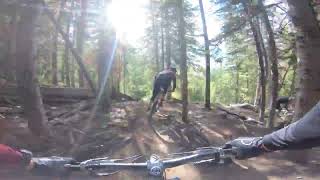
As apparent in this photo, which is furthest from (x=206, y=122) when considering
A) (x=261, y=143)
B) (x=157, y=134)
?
(x=261, y=143)

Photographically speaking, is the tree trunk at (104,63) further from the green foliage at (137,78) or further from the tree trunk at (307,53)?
the green foliage at (137,78)

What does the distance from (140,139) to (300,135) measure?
10252mm

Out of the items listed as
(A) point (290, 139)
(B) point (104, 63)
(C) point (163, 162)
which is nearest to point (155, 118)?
(B) point (104, 63)

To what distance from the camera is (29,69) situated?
38.5 ft

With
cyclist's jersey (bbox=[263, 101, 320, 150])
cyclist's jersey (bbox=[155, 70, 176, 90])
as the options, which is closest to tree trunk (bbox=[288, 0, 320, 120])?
cyclist's jersey (bbox=[155, 70, 176, 90])

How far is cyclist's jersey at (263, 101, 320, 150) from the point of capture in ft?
8.78

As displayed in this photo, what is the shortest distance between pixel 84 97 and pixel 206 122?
643 cm

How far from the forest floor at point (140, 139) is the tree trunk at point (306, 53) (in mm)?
1415

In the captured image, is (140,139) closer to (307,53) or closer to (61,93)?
(307,53)

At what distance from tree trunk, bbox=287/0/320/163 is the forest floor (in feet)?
4.64

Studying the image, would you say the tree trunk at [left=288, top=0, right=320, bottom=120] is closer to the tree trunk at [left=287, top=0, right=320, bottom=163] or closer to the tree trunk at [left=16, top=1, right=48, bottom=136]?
the tree trunk at [left=287, top=0, right=320, bottom=163]

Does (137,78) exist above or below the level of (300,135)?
below

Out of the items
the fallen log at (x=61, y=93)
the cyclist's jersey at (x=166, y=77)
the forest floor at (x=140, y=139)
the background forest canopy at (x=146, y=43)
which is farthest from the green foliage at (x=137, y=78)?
the forest floor at (x=140, y=139)

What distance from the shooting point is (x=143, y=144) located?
489 inches
